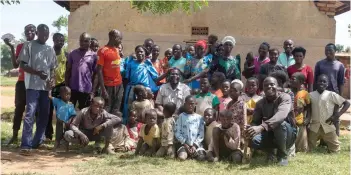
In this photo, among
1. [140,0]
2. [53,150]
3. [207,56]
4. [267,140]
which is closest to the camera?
[267,140]

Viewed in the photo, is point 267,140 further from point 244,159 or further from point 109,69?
point 109,69

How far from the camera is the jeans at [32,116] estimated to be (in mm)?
→ 5648

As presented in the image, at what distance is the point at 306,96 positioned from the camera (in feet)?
20.3

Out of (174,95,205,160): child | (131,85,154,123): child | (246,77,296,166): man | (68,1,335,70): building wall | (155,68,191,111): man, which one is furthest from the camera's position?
(68,1,335,70): building wall

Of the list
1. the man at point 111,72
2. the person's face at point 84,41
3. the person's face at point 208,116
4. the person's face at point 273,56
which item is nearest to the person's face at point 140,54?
the man at point 111,72

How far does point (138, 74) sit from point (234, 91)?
62.2 inches

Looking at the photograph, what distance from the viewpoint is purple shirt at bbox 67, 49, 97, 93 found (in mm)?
6074

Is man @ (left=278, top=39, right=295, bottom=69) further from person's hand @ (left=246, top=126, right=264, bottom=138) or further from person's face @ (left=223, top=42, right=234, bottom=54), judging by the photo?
person's hand @ (left=246, top=126, right=264, bottom=138)

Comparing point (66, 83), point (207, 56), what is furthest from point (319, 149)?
point (66, 83)

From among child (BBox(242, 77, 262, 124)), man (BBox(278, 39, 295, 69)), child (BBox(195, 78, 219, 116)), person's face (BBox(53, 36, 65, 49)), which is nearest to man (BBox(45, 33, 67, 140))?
person's face (BBox(53, 36, 65, 49))

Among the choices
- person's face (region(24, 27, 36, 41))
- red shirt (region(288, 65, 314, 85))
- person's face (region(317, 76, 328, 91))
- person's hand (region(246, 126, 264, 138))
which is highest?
person's face (region(24, 27, 36, 41))

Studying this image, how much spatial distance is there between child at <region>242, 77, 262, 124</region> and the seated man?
176cm

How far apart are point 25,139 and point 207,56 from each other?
297 centimetres

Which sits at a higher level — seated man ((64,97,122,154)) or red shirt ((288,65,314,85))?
red shirt ((288,65,314,85))
